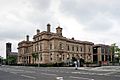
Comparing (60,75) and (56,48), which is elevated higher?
(56,48)

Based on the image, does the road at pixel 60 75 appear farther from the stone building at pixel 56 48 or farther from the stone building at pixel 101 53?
the stone building at pixel 101 53

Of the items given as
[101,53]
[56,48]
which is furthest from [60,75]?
[101,53]

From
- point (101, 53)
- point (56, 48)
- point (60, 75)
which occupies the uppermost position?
point (56, 48)

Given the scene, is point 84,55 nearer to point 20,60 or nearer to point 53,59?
point 53,59

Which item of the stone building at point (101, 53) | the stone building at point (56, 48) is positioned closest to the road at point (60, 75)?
the stone building at point (56, 48)

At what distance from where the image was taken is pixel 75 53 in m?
98.9

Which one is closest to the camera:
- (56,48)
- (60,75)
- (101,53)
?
(60,75)

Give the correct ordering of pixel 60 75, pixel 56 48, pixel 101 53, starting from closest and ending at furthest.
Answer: pixel 60 75, pixel 56 48, pixel 101 53

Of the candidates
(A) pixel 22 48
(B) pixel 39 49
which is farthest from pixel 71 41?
(A) pixel 22 48

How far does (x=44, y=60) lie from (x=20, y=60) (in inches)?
1419

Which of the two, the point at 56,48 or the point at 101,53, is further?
the point at 101,53

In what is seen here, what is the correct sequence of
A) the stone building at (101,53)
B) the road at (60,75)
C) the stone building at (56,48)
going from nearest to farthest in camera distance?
the road at (60,75) < the stone building at (56,48) < the stone building at (101,53)

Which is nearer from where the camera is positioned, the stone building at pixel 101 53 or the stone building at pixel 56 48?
the stone building at pixel 56 48

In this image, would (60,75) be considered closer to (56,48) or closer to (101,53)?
(56,48)
